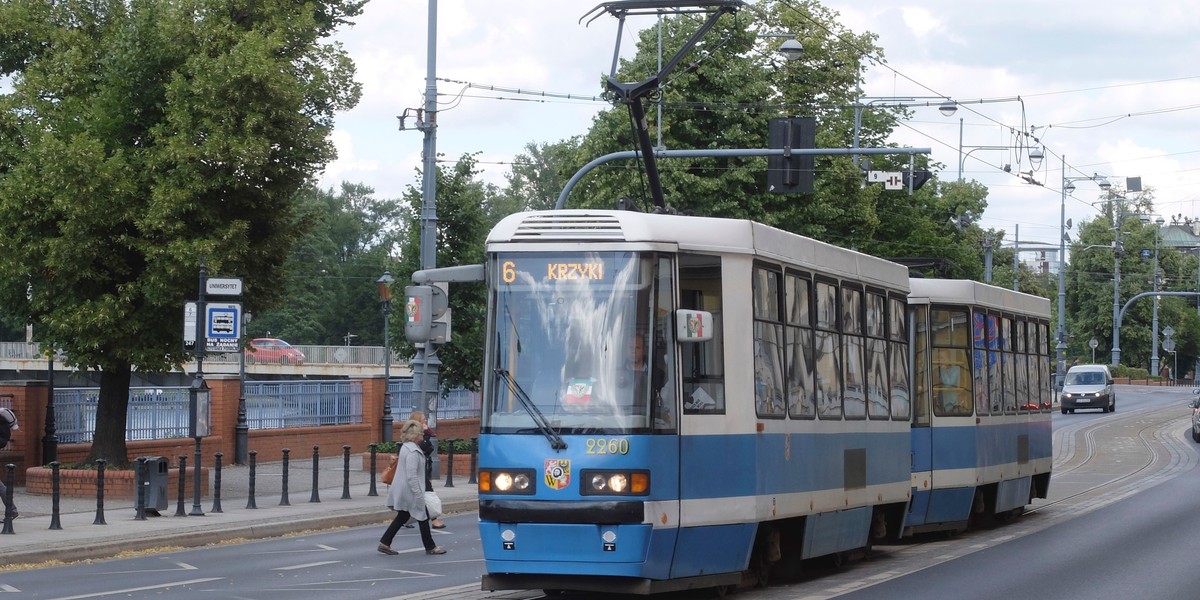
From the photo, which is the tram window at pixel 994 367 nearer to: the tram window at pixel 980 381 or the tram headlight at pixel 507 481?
the tram window at pixel 980 381

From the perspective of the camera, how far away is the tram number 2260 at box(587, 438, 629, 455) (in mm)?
11570

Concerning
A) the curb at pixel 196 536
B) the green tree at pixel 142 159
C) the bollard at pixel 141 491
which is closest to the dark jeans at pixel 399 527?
the curb at pixel 196 536

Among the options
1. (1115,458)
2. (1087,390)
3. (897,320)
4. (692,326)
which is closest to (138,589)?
(692,326)

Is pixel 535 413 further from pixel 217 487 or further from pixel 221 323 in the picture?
pixel 217 487

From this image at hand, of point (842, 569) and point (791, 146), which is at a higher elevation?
point (791, 146)

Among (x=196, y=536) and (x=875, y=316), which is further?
(x=196, y=536)

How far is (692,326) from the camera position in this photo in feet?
38.3

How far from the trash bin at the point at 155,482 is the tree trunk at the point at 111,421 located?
3973 mm

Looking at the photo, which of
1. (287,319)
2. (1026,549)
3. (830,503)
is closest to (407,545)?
(830,503)

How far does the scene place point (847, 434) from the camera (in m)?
15.1

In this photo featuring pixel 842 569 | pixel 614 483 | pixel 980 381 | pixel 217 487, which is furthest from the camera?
pixel 217 487

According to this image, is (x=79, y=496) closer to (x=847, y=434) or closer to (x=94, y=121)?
(x=94, y=121)

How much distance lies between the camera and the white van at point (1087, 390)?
219ft

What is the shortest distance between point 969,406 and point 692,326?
935 centimetres
